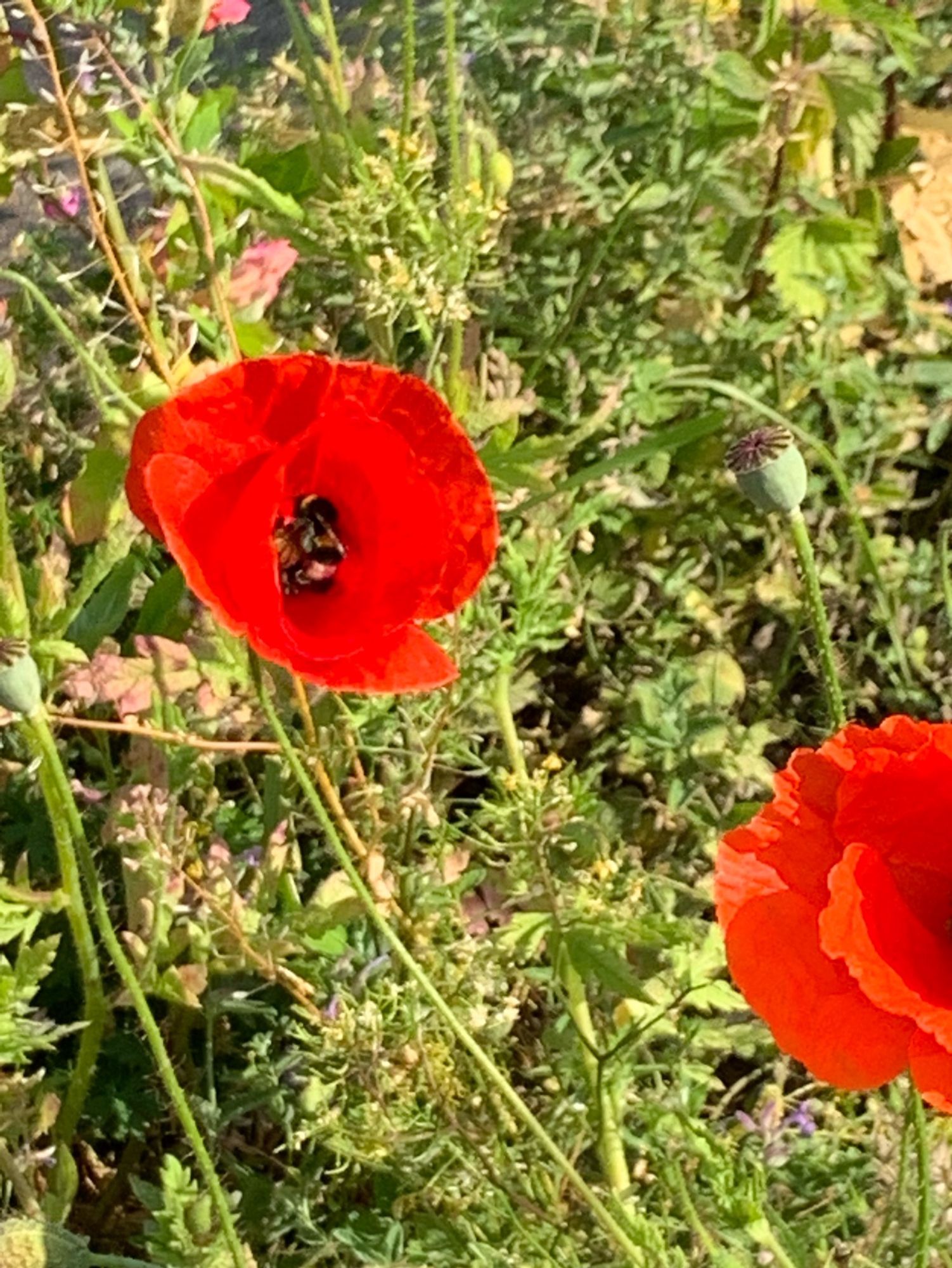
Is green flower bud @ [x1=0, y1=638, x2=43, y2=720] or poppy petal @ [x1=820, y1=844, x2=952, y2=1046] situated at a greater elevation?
green flower bud @ [x1=0, y1=638, x2=43, y2=720]

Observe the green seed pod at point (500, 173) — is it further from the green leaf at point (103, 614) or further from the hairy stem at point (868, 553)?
the green leaf at point (103, 614)

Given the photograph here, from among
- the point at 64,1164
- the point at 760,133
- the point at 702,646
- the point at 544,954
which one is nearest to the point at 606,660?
the point at 702,646

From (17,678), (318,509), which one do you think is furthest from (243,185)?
(17,678)

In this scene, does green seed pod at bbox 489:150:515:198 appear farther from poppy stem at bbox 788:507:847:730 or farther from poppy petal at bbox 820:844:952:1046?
poppy petal at bbox 820:844:952:1046

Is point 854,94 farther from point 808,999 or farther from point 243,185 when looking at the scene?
point 808,999

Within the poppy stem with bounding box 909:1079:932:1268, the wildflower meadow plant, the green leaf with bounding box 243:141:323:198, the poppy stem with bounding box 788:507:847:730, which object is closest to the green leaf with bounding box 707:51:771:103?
the wildflower meadow plant

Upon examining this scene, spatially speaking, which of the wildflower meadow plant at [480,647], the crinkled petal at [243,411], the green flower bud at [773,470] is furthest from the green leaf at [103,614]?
the green flower bud at [773,470]
